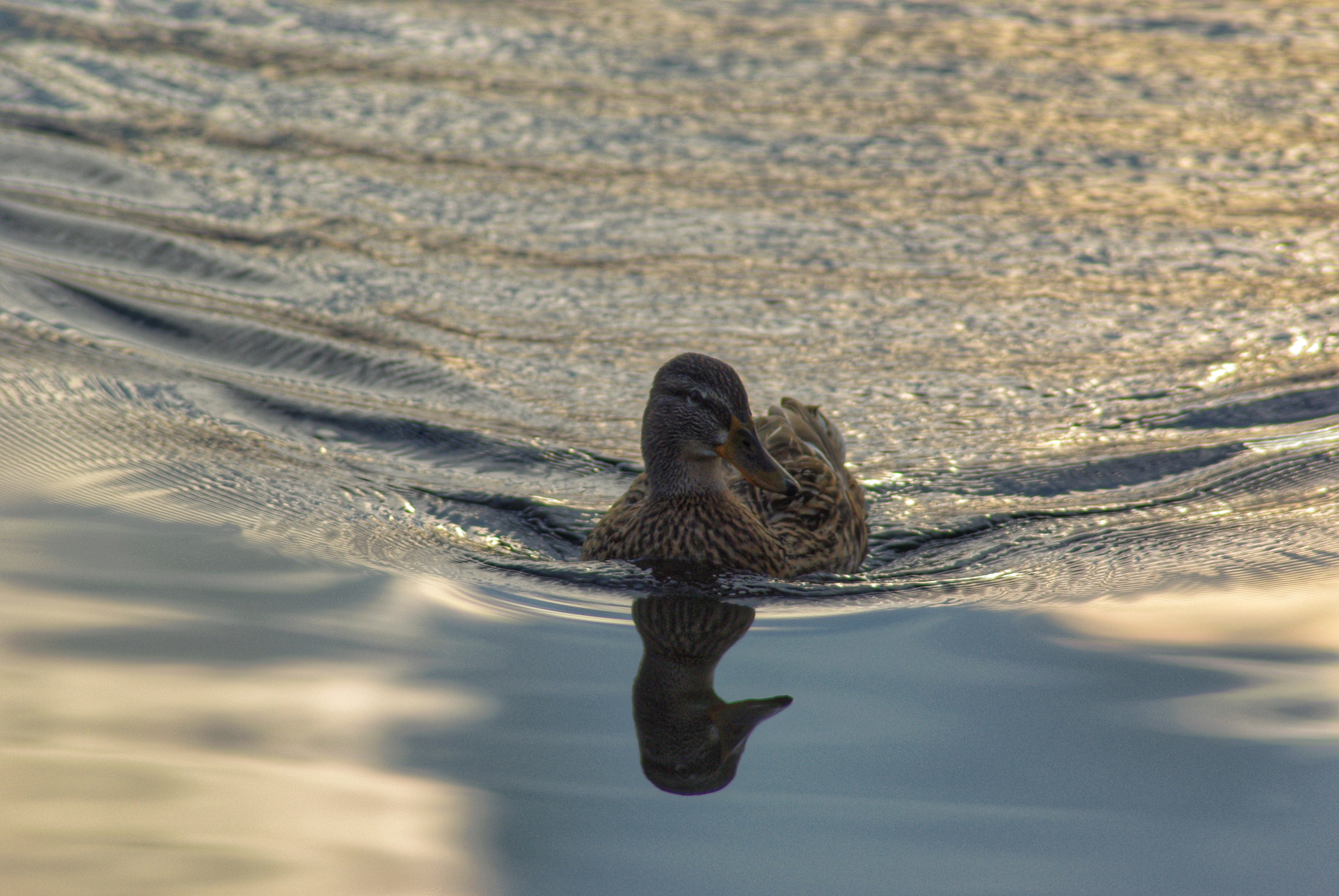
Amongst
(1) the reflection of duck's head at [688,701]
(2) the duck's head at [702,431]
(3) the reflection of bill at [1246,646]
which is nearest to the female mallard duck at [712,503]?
(2) the duck's head at [702,431]

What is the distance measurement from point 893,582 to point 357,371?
11.9 ft

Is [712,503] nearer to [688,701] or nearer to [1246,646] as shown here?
[688,701]

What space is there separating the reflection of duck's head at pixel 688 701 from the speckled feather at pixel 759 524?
294mm

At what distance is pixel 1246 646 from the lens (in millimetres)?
5461

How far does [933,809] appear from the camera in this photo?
4.41 meters

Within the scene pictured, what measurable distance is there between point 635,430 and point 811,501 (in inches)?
68.0

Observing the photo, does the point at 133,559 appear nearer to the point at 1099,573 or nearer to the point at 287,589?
the point at 287,589

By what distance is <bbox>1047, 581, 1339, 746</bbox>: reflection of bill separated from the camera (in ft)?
16.1

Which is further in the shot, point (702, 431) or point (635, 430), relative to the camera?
point (635, 430)

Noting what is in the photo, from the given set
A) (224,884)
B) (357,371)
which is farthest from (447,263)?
(224,884)

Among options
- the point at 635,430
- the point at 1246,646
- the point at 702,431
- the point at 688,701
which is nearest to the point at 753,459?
the point at 702,431

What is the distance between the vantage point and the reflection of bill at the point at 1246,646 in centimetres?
491

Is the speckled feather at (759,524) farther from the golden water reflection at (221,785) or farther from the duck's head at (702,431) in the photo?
the golden water reflection at (221,785)

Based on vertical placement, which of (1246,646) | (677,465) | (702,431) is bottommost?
(1246,646)
